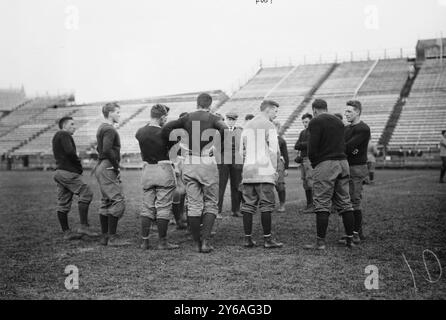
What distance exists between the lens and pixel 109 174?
6.65 m

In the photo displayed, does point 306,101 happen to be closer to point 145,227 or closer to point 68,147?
point 68,147

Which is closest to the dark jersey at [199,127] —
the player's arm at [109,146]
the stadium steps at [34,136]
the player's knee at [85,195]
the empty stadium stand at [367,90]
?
the player's arm at [109,146]

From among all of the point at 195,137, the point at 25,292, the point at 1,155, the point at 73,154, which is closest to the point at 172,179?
the point at 195,137

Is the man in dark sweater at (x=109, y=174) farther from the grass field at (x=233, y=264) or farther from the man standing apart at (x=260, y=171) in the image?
the man standing apart at (x=260, y=171)

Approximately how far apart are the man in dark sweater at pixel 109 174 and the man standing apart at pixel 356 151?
3.37 m

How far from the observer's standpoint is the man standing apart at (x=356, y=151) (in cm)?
637

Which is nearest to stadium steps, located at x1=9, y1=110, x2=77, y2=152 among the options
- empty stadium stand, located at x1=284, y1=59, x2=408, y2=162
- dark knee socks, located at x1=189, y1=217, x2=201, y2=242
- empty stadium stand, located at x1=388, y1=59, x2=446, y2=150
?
empty stadium stand, located at x1=284, y1=59, x2=408, y2=162

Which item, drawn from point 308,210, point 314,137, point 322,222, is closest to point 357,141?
point 314,137

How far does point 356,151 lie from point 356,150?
0.01 meters

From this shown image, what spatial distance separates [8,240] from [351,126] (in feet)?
17.8

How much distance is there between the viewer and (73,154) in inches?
276

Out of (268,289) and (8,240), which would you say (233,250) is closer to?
(268,289)

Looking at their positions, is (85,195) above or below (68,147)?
below
